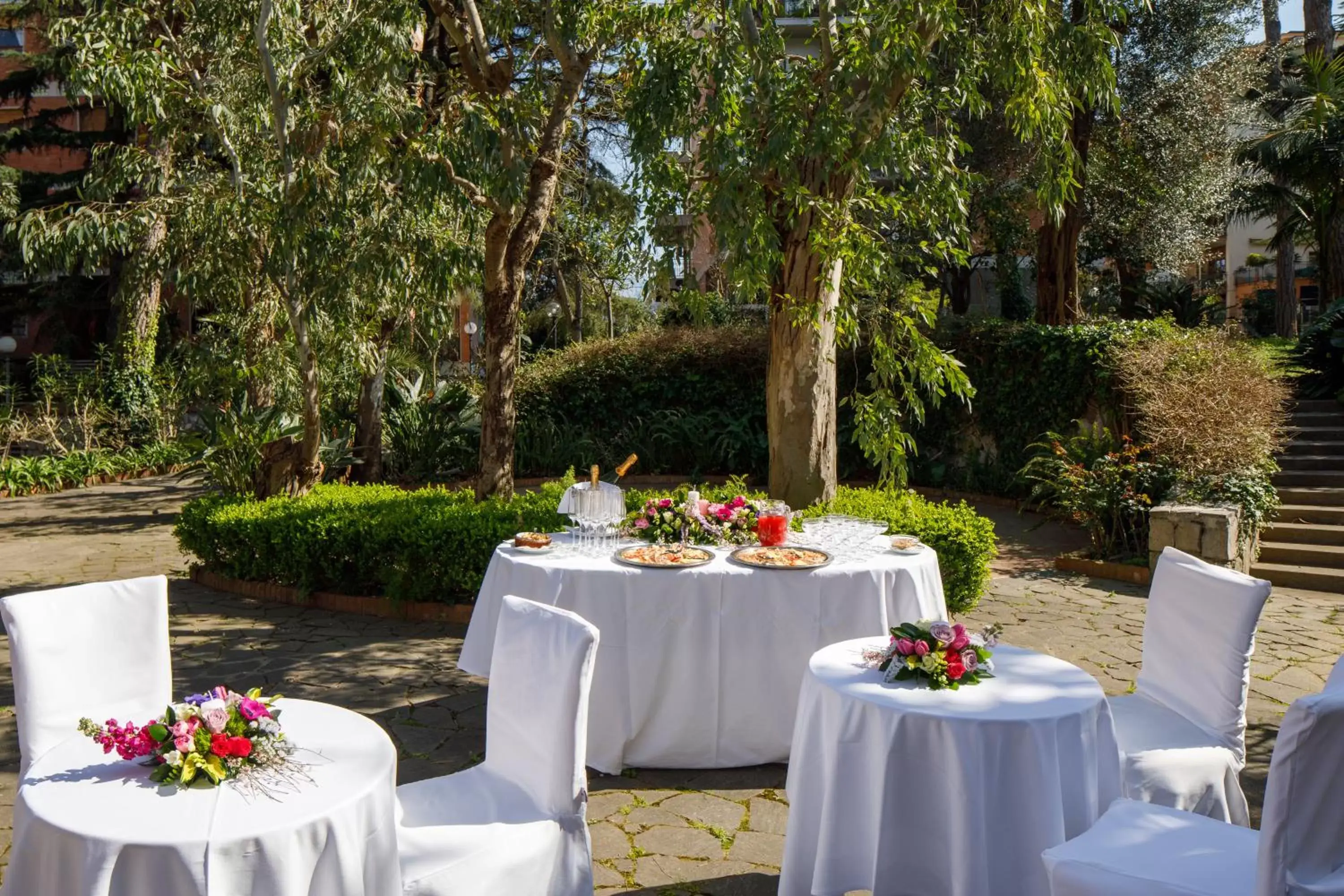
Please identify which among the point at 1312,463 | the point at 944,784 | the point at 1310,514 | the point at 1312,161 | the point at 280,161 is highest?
the point at 1312,161

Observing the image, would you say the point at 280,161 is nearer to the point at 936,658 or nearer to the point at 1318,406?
the point at 936,658

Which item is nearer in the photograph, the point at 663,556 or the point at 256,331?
the point at 663,556

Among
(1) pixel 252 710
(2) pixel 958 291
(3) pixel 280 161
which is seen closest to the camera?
(1) pixel 252 710

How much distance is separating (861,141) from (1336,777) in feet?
18.3

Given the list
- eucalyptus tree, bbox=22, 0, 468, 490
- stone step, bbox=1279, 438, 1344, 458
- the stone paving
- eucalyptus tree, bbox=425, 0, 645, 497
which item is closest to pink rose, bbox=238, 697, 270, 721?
the stone paving

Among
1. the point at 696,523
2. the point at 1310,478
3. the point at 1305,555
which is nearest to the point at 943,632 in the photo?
the point at 696,523

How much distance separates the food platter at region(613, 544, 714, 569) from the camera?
509 centimetres

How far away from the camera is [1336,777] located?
101 inches

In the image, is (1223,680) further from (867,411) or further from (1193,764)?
(867,411)

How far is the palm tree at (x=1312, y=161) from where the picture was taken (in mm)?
16766

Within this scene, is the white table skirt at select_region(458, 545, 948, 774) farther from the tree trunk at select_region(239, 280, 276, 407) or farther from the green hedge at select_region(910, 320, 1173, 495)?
the green hedge at select_region(910, 320, 1173, 495)

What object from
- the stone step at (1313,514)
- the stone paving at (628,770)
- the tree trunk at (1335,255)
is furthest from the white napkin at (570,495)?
the tree trunk at (1335,255)

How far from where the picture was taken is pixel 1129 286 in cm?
1953

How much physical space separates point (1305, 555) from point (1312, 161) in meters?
10.5
